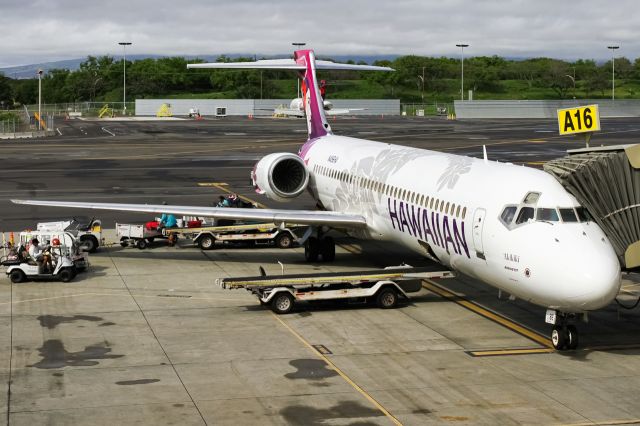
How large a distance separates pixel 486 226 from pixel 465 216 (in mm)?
1076

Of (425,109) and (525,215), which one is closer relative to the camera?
(525,215)

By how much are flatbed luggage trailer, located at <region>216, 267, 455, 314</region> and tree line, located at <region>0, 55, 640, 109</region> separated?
14433 centimetres

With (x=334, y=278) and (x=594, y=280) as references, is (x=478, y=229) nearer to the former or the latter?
(x=594, y=280)

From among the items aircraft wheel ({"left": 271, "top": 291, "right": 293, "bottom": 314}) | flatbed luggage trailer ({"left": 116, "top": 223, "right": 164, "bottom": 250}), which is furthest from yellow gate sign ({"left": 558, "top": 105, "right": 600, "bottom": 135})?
flatbed luggage trailer ({"left": 116, "top": 223, "right": 164, "bottom": 250})

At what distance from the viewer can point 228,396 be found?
648 inches

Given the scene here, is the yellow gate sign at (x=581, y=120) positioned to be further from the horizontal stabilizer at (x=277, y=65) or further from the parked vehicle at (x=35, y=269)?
the parked vehicle at (x=35, y=269)

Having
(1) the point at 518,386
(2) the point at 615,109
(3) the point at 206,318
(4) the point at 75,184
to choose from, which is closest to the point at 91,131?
(4) the point at 75,184

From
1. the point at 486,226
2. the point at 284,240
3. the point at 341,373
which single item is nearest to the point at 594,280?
the point at 486,226

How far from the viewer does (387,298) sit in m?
23.6

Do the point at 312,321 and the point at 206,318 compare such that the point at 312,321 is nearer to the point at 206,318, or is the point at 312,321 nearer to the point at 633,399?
the point at 206,318

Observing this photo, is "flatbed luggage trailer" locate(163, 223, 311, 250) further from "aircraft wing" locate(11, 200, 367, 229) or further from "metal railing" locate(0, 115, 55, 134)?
"metal railing" locate(0, 115, 55, 134)

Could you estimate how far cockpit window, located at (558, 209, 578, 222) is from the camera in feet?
61.9

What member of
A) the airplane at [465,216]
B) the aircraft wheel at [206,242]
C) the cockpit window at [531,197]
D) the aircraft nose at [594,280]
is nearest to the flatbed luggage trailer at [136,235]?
the aircraft wheel at [206,242]

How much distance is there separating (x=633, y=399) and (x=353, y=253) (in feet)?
53.4
